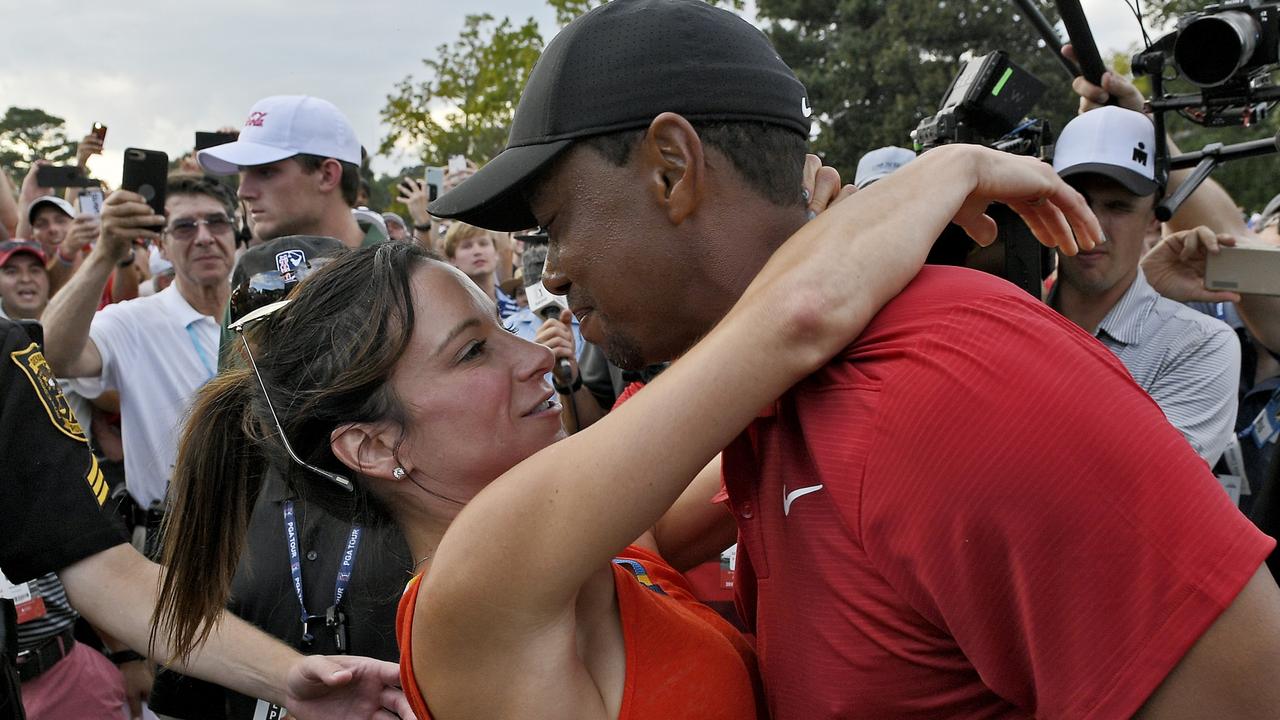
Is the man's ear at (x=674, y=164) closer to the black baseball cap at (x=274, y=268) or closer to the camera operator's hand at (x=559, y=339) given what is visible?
the black baseball cap at (x=274, y=268)

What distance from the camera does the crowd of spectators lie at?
4.09 ft

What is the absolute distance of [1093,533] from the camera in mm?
1140

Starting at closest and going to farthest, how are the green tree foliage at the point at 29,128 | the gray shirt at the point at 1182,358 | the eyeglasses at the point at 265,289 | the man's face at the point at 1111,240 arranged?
the eyeglasses at the point at 265,289 → the gray shirt at the point at 1182,358 → the man's face at the point at 1111,240 → the green tree foliage at the point at 29,128

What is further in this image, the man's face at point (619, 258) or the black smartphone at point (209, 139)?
the black smartphone at point (209, 139)

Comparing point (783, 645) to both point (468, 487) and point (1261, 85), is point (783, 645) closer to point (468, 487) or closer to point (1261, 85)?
point (468, 487)

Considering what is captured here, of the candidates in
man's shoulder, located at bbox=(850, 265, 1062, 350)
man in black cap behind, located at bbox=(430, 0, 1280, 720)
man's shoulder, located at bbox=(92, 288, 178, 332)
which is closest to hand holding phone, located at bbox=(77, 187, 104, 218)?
man's shoulder, located at bbox=(92, 288, 178, 332)

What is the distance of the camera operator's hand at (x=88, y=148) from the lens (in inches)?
271

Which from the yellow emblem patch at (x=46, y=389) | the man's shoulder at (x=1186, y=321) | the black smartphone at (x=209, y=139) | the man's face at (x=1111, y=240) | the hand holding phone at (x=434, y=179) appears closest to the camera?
the yellow emblem patch at (x=46, y=389)

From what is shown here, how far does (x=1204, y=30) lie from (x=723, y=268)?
2.57 meters

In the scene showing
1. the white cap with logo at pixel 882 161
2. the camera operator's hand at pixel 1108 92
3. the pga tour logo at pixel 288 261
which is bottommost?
the white cap with logo at pixel 882 161

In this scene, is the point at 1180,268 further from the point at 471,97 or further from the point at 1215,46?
the point at 471,97

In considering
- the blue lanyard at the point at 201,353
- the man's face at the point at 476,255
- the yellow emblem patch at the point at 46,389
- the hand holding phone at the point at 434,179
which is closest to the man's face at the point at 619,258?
the yellow emblem patch at the point at 46,389

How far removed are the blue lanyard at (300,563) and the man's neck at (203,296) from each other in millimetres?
2691

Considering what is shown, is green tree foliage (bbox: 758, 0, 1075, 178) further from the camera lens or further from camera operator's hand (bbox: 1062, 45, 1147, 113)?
the camera lens
